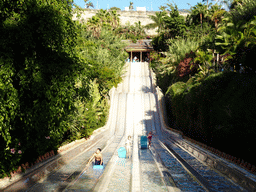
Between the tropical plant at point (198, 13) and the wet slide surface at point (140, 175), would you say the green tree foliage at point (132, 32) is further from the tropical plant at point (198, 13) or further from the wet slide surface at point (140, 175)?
the wet slide surface at point (140, 175)

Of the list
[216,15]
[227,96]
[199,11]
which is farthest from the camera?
[199,11]

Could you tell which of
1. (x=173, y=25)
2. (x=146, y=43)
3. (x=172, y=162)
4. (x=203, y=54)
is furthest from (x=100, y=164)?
(x=146, y=43)

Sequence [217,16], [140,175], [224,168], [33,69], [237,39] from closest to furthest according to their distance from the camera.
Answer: [33,69] < [224,168] < [140,175] < [237,39] < [217,16]

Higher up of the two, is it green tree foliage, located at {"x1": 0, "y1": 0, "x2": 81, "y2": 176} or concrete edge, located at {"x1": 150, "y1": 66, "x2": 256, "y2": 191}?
green tree foliage, located at {"x1": 0, "y1": 0, "x2": 81, "y2": 176}

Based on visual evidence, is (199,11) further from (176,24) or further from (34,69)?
(34,69)

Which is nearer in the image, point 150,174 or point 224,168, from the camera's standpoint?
point 224,168

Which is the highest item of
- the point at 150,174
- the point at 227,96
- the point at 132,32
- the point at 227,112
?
the point at 132,32

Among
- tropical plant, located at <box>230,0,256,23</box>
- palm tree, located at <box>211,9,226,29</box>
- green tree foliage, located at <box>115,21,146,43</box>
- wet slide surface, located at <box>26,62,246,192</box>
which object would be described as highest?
green tree foliage, located at <box>115,21,146,43</box>

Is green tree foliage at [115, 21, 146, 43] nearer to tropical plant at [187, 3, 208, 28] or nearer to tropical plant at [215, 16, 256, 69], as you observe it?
tropical plant at [187, 3, 208, 28]

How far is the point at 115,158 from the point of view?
48.6ft

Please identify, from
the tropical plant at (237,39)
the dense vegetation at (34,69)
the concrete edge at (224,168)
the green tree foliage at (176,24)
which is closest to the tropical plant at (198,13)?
the green tree foliage at (176,24)

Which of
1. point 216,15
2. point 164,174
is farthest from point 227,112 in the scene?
point 216,15

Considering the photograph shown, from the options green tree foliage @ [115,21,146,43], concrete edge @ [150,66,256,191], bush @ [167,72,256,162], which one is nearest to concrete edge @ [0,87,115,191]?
concrete edge @ [150,66,256,191]

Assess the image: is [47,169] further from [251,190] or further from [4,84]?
[251,190]
